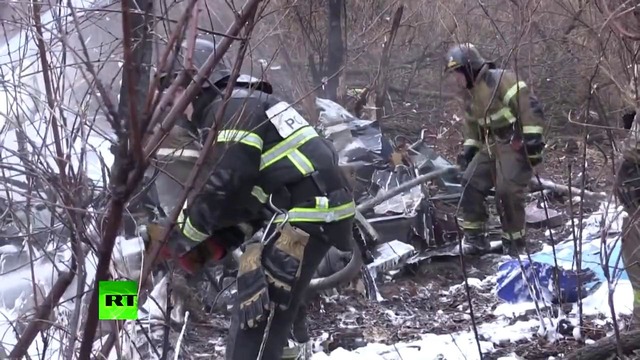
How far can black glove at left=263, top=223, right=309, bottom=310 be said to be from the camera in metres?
3.60

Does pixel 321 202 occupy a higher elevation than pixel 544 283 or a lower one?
higher

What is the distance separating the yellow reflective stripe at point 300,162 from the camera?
364 centimetres

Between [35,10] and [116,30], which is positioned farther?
[116,30]

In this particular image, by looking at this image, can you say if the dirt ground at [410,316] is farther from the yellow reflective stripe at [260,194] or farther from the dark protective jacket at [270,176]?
the yellow reflective stripe at [260,194]

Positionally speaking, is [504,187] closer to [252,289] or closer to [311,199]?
[311,199]

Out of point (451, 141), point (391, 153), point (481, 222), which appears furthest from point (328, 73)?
point (481, 222)

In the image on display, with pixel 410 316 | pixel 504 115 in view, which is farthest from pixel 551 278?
pixel 504 115

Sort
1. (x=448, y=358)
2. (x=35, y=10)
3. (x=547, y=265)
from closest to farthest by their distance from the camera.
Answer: (x=35, y=10)
(x=448, y=358)
(x=547, y=265)

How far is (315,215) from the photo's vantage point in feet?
12.2

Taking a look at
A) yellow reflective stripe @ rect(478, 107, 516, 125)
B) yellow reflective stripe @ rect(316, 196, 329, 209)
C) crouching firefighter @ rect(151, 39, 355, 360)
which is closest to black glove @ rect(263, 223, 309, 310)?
crouching firefighter @ rect(151, 39, 355, 360)

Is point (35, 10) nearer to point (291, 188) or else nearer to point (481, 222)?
point (291, 188)

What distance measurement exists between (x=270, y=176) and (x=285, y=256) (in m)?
0.35

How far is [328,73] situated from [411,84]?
2060mm

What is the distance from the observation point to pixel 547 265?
5.27m
